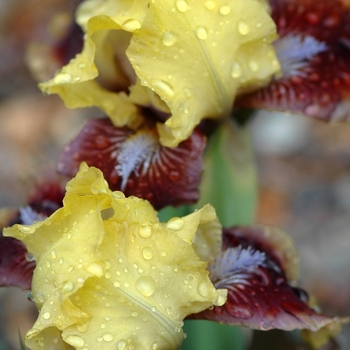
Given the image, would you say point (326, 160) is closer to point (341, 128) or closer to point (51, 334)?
point (341, 128)

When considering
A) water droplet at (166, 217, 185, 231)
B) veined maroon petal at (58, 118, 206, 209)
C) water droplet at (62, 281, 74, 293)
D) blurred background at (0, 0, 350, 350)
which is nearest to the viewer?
water droplet at (62, 281, 74, 293)

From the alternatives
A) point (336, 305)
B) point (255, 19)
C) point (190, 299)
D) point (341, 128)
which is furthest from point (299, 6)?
point (341, 128)

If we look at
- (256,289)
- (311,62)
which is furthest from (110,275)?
(311,62)

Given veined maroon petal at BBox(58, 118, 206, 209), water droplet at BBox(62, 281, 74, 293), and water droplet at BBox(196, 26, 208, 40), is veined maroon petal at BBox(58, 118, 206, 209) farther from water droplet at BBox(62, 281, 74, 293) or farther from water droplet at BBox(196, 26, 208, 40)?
water droplet at BBox(62, 281, 74, 293)

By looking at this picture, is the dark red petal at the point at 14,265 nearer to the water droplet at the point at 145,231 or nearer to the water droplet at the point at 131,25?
the water droplet at the point at 145,231

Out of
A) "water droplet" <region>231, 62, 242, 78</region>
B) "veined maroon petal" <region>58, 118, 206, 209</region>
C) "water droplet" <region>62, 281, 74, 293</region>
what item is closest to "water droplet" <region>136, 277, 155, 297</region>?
"water droplet" <region>62, 281, 74, 293</region>

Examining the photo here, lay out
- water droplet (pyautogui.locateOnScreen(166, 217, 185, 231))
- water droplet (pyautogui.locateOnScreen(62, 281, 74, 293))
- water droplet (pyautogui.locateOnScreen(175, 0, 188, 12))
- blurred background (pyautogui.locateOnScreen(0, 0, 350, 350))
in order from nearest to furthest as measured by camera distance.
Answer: water droplet (pyautogui.locateOnScreen(62, 281, 74, 293)), water droplet (pyautogui.locateOnScreen(166, 217, 185, 231)), water droplet (pyautogui.locateOnScreen(175, 0, 188, 12)), blurred background (pyautogui.locateOnScreen(0, 0, 350, 350))
